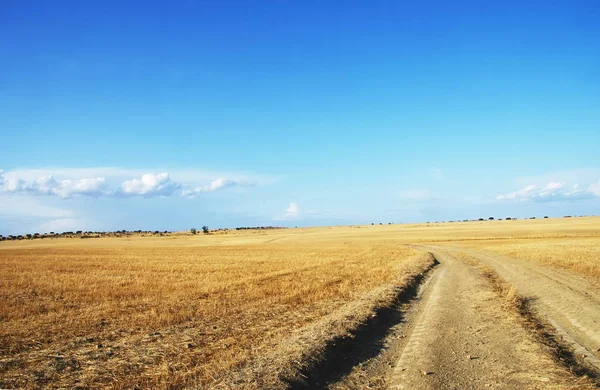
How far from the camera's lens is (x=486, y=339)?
11188 millimetres

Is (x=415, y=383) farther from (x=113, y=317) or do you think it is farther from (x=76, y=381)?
(x=113, y=317)

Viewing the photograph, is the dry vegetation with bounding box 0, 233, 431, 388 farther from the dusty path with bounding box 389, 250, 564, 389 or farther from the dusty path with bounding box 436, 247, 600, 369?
the dusty path with bounding box 436, 247, 600, 369

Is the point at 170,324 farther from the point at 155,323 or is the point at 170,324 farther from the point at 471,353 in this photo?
the point at 471,353

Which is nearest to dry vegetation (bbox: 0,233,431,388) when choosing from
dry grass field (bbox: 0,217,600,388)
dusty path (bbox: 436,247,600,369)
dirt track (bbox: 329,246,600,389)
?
dry grass field (bbox: 0,217,600,388)

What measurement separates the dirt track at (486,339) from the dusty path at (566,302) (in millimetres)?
26

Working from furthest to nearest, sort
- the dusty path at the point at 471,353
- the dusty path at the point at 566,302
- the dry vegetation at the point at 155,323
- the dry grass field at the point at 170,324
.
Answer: the dusty path at the point at 566,302 < the dry vegetation at the point at 155,323 < the dry grass field at the point at 170,324 < the dusty path at the point at 471,353

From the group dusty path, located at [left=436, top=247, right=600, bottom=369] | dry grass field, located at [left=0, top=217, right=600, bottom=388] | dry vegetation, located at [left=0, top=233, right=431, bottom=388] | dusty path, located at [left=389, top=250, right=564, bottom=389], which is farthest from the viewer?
dusty path, located at [left=436, top=247, right=600, bottom=369]

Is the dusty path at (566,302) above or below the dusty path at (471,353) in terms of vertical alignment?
below

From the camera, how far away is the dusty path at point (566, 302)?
11.0m

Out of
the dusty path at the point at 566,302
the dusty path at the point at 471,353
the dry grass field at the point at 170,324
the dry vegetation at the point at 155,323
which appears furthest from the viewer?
the dusty path at the point at 566,302

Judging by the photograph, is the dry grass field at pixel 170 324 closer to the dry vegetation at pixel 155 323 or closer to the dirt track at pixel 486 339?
the dry vegetation at pixel 155 323

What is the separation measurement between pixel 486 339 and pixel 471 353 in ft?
4.87

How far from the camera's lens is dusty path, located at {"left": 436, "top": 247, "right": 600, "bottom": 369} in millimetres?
10961

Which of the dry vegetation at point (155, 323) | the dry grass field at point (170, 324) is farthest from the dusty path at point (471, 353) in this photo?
the dry vegetation at point (155, 323)
